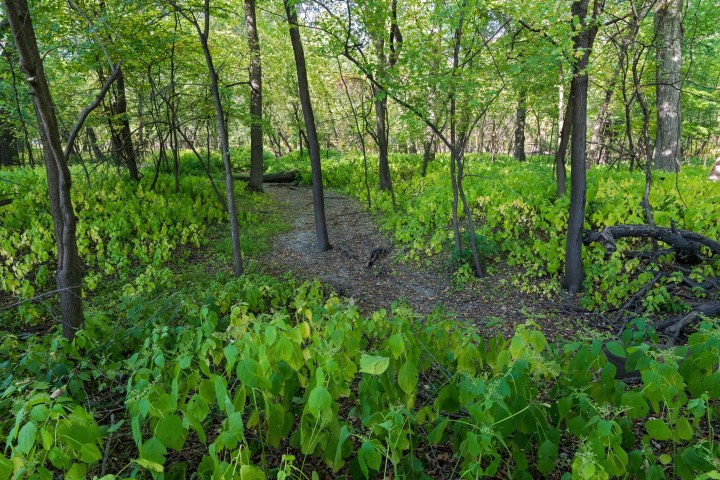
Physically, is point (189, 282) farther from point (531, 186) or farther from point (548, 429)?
point (531, 186)

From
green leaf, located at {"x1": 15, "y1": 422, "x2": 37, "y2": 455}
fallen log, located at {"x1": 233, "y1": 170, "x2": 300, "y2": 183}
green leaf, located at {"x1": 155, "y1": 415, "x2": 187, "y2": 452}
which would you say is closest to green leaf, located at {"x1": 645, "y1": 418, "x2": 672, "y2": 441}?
green leaf, located at {"x1": 155, "y1": 415, "x2": 187, "y2": 452}

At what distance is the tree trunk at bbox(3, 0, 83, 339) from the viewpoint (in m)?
2.84

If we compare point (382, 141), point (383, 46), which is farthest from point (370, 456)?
point (382, 141)

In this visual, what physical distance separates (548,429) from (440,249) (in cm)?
561

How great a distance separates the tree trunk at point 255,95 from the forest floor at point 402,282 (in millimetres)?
3394

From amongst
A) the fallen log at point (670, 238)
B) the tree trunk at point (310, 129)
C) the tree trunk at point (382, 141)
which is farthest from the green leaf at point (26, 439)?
the tree trunk at point (382, 141)

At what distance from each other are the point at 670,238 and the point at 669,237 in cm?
2

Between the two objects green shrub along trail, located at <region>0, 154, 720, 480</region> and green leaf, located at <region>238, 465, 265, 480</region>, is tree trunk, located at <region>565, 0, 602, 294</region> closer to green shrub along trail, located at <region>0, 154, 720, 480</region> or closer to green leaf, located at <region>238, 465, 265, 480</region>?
green shrub along trail, located at <region>0, 154, 720, 480</region>

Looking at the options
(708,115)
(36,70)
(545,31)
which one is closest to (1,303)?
(36,70)

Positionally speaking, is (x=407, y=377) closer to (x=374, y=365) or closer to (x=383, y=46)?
(x=374, y=365)

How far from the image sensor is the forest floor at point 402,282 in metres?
5.06

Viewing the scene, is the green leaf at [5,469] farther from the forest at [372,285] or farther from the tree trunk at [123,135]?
the tree trunk at [123,135]

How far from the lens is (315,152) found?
797cm

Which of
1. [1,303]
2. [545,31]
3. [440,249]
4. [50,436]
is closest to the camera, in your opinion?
[50,436]
